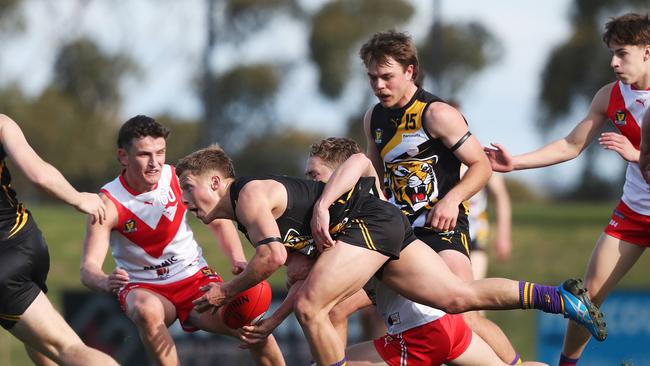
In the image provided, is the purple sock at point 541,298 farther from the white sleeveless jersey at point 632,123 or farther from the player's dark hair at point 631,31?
the player's dark hair at point 631,31

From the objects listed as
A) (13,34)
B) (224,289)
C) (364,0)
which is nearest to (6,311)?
(224,289)

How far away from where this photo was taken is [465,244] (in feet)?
24.6

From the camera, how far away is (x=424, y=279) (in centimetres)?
680

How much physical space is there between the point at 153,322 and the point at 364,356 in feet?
4.87

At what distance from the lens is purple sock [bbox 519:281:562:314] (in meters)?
6.79

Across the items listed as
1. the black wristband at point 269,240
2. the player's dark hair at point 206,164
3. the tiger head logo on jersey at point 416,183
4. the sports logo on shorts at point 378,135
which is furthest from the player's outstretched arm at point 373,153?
the black wristband at point 269,240

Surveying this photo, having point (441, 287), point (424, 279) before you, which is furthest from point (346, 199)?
point (441, 287)

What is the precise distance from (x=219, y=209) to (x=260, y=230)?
46 cm

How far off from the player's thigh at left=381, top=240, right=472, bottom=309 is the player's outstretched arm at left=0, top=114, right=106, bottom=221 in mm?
1881

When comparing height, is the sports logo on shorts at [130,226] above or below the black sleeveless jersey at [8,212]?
below

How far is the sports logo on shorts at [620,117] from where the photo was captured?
25.5ft

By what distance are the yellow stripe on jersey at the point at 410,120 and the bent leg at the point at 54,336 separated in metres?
2.39

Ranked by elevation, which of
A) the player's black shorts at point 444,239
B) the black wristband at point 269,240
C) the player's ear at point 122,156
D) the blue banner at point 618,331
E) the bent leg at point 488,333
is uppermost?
the player's ear at point 122,156

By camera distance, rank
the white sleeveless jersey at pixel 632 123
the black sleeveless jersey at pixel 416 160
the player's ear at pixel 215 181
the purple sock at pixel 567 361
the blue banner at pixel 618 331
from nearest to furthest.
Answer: the player's ear at pixel 215 181 < the black sleeveless jersey at pixel 416 160 < the white sleeveless jersey at pixel 632 123 < the purple sock at pixel 567 361 < the blue banner at pixel 618 331
